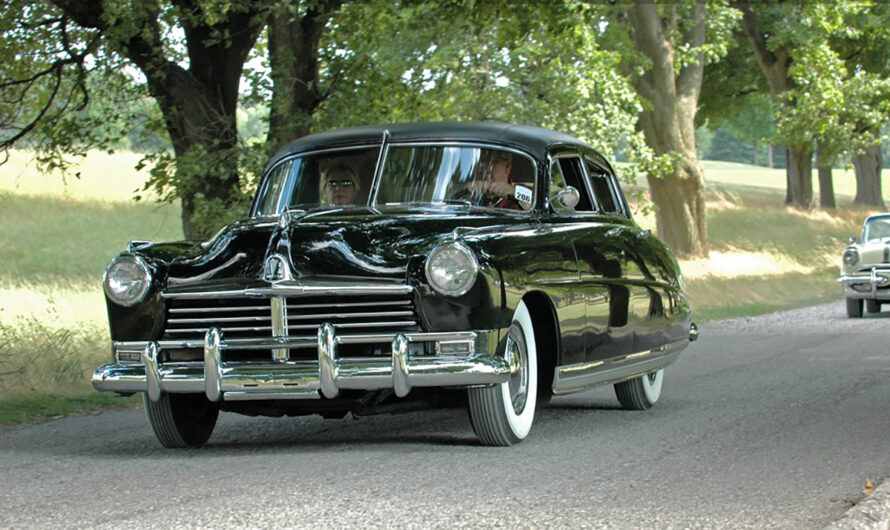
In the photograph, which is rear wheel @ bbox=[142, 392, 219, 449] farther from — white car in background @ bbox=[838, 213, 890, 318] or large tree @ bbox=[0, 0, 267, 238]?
white car in background @ bbox=[838, 213, 890, 318]

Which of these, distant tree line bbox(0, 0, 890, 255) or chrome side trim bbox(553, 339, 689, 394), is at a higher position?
distant tree line bbox(0, 0, 890, 255)

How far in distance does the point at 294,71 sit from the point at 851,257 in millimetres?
9905

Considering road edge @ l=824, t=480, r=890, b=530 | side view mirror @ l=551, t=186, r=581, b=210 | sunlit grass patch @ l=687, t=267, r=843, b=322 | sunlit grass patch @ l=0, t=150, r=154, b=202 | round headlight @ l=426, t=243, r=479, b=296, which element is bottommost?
sunlit grass patch @ l=687, t=267, r=843, b=322

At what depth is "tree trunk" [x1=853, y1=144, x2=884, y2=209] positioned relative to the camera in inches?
1982

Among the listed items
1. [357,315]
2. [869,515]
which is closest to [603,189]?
[357,315]

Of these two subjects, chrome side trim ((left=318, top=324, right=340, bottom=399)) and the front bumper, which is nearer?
chrome side trim ((left=318, top=324, right=340, bottom=399))

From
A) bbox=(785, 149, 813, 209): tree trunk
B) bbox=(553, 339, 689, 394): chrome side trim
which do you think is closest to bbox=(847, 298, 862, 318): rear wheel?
bbox=(553, 339, 689, 394): chrome side trim

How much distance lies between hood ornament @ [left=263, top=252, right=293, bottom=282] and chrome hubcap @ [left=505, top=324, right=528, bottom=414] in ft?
3.82

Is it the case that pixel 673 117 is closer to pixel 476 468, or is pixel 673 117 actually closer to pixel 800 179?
pixel 800 179

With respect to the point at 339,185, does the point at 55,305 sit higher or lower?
lower

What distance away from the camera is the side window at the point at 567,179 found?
7711 millimetres

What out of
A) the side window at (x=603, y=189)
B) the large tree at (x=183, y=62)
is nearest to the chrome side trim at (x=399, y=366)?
the side window at (x=603, y=189)

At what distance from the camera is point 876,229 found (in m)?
20.6

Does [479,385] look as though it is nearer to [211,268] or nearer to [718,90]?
[211,268]
